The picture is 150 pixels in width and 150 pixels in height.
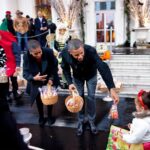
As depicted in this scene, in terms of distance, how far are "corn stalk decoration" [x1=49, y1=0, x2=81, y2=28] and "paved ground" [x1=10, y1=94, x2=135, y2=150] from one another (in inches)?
371

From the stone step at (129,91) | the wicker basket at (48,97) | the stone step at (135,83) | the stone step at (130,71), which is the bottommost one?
the stone step at (129,91)

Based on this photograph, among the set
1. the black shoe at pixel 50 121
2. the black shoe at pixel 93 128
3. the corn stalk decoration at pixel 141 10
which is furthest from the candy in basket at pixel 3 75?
the corn stalk decoration at pixel 141 10

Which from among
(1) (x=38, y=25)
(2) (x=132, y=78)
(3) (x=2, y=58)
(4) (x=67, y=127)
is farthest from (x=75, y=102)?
(1) (x=38, y=25)

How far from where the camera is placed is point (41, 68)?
4883 millimetres

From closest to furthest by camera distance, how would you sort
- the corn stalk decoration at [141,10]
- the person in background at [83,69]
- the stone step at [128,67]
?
the person in background at [83,69] → the stone step at [128,67] → the corn stalk decoration at [141,10]

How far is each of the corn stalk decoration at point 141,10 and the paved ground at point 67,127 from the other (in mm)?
8312

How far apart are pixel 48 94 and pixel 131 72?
4.64 m

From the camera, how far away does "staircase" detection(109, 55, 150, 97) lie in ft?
25.3

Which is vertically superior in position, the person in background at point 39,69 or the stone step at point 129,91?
the person in background at point 39,69

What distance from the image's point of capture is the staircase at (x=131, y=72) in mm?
7713

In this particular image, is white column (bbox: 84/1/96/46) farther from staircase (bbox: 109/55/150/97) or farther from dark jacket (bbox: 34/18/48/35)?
staircase (bbox: 109/55/150/97)

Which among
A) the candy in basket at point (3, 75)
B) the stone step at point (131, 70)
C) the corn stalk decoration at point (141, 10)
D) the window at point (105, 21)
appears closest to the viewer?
the candy in basket at point (3, 75)

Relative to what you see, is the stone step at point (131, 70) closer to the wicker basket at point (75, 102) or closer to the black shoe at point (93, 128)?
the black shoe at point (93, 128)

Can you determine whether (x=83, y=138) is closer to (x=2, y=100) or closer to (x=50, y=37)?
(x=2, y=100)
